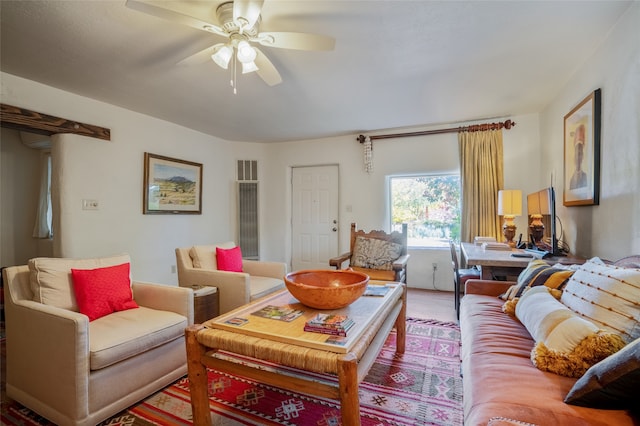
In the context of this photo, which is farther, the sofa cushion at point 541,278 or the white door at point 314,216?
the white door at point 314,216

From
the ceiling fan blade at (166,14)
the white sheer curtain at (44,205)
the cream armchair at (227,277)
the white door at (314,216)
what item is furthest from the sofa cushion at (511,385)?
the white sheer curtain at (44,205)

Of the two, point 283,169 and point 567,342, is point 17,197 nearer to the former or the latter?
point 283,169

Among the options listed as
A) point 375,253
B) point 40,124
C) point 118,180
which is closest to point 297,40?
point 375,253

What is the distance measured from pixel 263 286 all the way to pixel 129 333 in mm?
1301

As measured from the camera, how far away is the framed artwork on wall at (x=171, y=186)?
3.77 meters

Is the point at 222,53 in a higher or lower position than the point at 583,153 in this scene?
higher

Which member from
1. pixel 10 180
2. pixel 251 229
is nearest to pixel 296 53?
pixel 251 229

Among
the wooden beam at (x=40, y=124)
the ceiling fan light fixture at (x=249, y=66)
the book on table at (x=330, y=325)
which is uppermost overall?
the ceiling fan light fixture at (x=249, y=66)

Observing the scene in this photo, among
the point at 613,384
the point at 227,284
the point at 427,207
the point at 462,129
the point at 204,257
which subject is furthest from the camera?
the point at 427,207

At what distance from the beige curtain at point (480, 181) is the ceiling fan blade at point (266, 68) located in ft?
9.35

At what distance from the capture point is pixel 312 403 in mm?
1670

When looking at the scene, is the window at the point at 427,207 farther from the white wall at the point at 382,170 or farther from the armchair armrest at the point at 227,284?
the armchair armrest at the point at 227,284

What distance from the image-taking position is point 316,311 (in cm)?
155

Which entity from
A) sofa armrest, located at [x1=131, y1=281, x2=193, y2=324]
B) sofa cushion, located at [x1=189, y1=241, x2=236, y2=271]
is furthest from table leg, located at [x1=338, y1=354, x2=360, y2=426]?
sofa cushion, located at [x1=189, y1=241, x2=236, y2=271]
